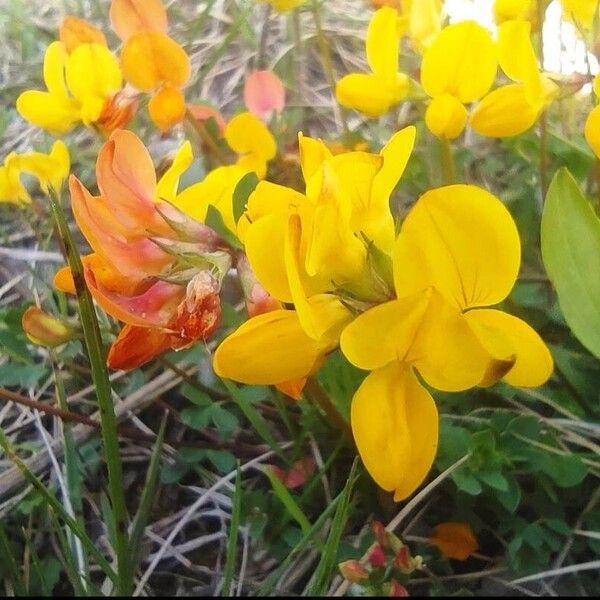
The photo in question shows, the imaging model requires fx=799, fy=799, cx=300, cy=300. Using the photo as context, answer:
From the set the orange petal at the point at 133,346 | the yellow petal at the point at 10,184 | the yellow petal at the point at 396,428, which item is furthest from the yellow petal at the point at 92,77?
the yellow petal at the point at 396,428

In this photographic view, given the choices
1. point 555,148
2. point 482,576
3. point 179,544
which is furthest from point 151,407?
point 555,148

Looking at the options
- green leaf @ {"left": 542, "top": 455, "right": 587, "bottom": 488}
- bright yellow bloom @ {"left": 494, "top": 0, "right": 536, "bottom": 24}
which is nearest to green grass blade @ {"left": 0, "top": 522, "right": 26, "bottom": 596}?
green leaf @ {"left": 542, "top": 455, "right": 587, "bottom": 488}

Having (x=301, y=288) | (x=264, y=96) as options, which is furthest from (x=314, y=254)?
(x=264, y=96)

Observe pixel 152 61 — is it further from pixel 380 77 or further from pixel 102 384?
pixel 102 384

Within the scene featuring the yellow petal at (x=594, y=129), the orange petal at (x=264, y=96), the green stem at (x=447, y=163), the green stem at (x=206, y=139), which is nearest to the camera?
the yellow petal at (x=594, y=129)

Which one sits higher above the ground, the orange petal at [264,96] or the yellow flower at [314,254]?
the yellow flower at [314,254]

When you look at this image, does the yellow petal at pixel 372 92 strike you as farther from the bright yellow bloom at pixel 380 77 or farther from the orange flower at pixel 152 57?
the orange flower at pixel 152 57
